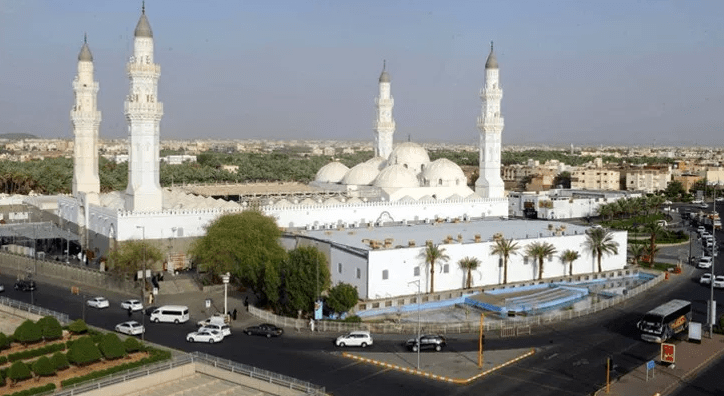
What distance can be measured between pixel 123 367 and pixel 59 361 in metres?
1.89

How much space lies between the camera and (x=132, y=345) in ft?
79.1

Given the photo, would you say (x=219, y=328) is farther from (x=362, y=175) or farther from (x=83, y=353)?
(x=362, y=175)

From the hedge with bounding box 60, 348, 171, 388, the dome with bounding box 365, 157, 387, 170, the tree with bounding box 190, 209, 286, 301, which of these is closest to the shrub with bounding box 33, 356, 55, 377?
the hedge with bounding box 60, 348, 171, 388

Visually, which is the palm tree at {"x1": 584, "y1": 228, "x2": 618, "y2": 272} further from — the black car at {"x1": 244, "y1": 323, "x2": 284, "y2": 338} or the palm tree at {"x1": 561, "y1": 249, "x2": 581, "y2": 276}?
the black car at {"x1": 244, "y1": 323, "x2": 284, "y2": 338}

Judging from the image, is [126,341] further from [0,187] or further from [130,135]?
[0,187]

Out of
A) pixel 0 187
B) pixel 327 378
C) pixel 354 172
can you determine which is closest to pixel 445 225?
pixel 354 172

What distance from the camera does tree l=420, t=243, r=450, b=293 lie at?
1432 inches

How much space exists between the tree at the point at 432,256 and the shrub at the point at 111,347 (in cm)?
1695

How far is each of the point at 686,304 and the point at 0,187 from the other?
232ft

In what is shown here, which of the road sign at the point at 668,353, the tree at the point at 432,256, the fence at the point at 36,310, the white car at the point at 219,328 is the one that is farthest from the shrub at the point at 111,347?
the road sign at the point at 668,353

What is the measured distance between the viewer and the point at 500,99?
59344mm

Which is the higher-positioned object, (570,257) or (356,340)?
(570,257)

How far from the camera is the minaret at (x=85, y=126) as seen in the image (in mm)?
54500

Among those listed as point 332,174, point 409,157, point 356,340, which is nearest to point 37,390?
point 356,340
